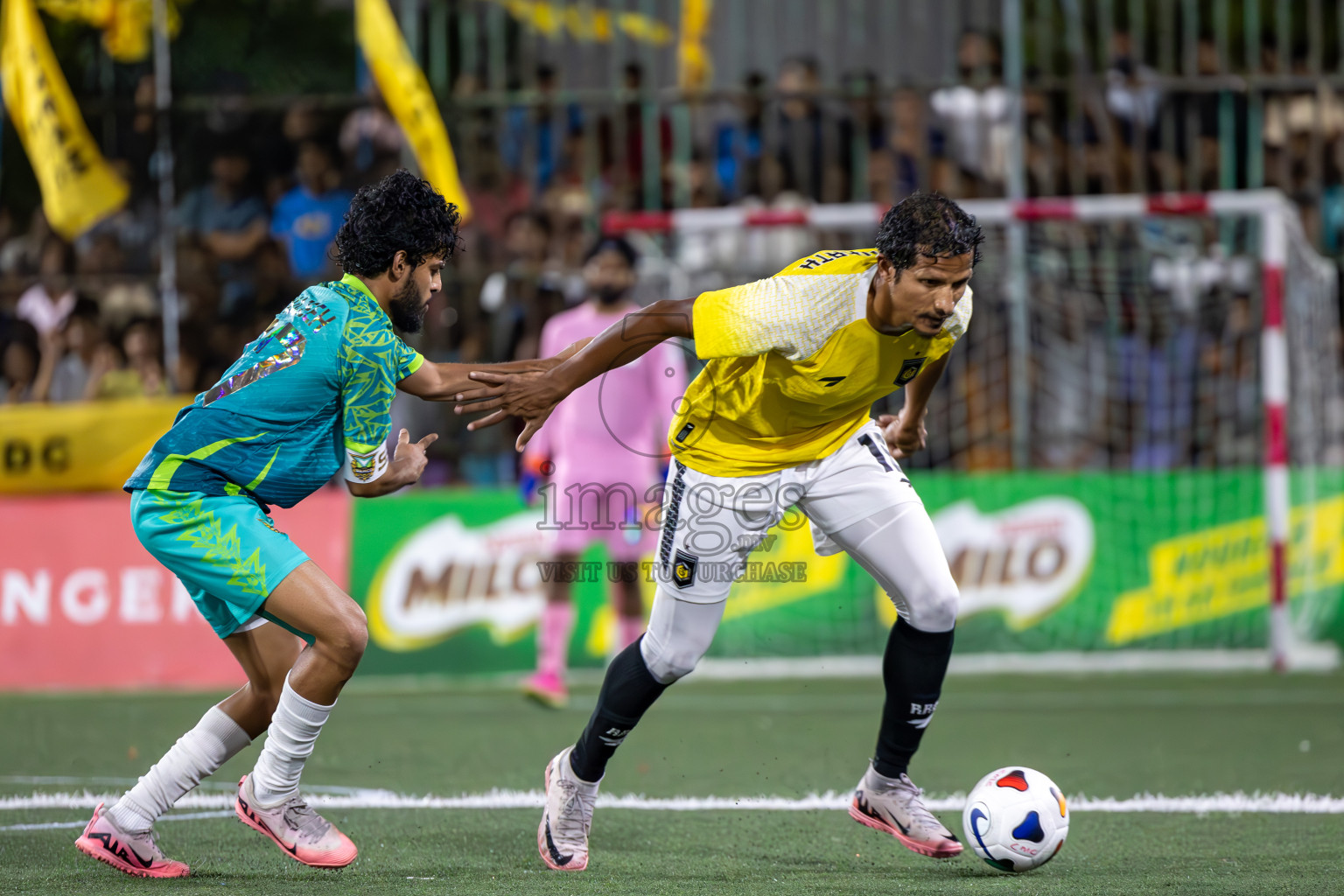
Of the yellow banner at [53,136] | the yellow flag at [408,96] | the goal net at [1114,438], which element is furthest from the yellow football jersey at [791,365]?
the yellow banner at [53,136]

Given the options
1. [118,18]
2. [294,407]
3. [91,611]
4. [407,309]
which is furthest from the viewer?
[118,18]

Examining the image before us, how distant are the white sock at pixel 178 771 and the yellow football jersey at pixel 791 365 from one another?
63.3 inches

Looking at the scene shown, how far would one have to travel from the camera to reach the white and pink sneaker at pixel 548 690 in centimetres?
869

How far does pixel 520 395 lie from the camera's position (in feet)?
16.1

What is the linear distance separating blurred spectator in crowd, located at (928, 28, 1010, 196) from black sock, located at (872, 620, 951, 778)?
22.6 ft

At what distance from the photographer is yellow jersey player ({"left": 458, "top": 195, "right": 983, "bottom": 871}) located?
4.75 meters

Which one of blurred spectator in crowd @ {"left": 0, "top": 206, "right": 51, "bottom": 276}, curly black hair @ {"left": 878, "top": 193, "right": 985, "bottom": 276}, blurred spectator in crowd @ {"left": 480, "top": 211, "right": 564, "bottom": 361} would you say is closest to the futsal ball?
curly black hair @ {"left": 878, "top": 193, "right": 985, "bottom": 276}

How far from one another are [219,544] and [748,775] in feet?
9.13

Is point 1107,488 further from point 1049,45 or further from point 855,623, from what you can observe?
point 1049,45

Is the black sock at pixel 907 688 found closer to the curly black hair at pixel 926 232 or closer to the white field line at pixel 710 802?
the white field line at pixel 710 802

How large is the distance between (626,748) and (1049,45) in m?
7.90

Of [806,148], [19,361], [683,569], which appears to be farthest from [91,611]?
[683,569]

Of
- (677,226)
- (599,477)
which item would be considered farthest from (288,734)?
(677,226)

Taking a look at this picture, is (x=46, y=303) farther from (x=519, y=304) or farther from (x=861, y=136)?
(x=861, y=136)
